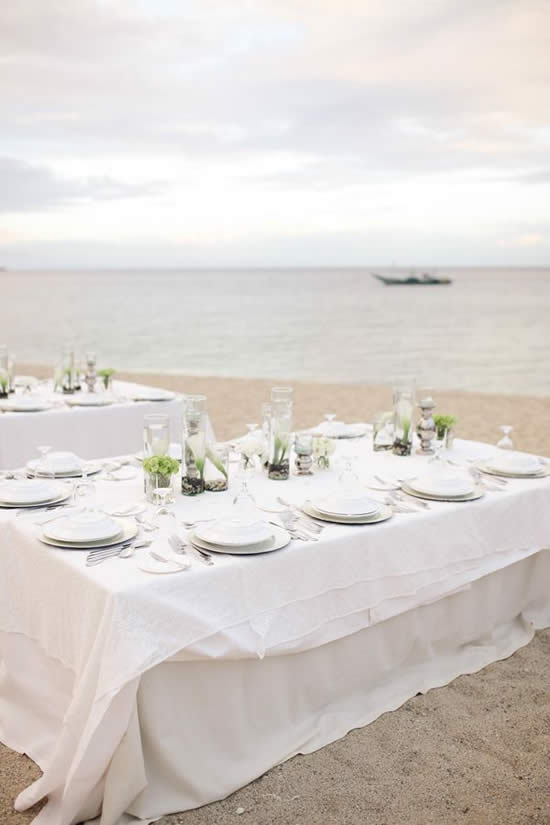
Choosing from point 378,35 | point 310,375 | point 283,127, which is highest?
point 283,127

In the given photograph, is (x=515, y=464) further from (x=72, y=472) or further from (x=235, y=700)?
(x=72, y=472)

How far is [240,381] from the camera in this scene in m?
12.2

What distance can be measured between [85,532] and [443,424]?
186cm

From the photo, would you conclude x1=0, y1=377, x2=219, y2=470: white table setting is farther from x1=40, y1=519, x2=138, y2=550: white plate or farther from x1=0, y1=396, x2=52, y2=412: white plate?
x1=40, y1=519, x2=138, y2=550: white plate

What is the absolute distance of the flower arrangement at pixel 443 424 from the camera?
3.44m

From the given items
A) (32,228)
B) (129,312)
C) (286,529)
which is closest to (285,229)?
(129,312)

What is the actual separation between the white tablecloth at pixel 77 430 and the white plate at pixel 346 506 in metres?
2.22

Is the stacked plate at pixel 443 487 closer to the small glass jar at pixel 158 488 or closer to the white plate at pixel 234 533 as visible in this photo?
the white plate at pixel 234 533

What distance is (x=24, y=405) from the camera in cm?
425

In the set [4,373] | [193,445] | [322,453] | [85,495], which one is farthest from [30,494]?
[4,373]

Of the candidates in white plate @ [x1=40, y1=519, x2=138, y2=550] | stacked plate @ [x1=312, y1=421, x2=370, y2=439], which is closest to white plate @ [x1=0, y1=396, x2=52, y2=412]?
stacked plate @ [x1=312, y1=421, x2=370, y2=439]

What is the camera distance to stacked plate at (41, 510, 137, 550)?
2.14m

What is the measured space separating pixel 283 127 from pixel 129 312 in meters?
14.8

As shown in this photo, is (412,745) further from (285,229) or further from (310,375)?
(285,229)
